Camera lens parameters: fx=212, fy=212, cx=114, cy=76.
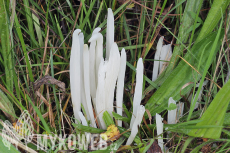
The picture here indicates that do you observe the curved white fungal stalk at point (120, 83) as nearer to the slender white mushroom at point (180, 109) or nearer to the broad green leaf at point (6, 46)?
the slender white mushroom at point (180, 109)

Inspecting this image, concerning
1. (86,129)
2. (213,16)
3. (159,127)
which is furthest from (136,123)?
(213,16)

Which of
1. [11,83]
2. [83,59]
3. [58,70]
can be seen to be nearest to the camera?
[83,59]

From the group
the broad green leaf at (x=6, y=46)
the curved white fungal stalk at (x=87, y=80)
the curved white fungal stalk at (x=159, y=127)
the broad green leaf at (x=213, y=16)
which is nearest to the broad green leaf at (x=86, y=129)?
the curved white fungal stalk at (x=87, y=80)

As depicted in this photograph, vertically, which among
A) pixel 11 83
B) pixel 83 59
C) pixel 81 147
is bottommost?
pixel 81 147

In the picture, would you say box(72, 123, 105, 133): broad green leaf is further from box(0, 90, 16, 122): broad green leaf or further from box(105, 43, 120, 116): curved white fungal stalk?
box(0, 90, 16, 122): broad green leaf

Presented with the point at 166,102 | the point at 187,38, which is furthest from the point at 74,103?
the point at 187,38

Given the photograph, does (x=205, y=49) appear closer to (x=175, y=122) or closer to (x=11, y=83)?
(x=175, y=122)
